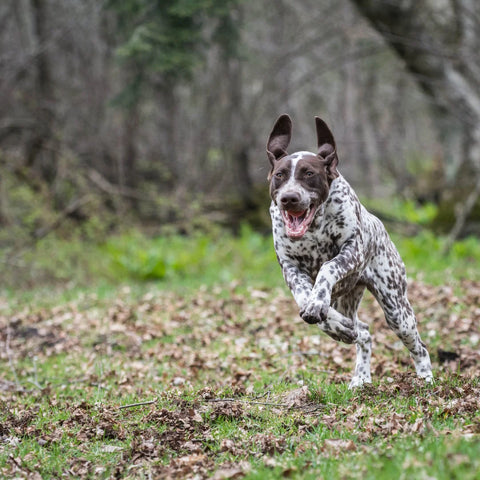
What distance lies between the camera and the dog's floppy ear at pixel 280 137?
580 cm

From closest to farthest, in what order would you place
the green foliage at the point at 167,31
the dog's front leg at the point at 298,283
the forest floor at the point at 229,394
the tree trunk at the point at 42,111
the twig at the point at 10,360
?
the forest floor at the point at 229,394
the dog's front leg at the point at 298,283
the twig at the point at 10,360
the green foliage at the point at 167,31
the tree trunk at the point at 42,111

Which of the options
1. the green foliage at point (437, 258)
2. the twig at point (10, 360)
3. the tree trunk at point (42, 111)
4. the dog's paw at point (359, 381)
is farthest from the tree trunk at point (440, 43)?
the twig at point (10, 360)

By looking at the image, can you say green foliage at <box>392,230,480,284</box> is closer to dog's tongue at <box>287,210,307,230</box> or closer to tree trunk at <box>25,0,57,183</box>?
dog's tongue at <box>287,210,307,230</box>

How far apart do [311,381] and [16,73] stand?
14268mm

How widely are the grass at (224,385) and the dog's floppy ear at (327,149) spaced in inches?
75.4

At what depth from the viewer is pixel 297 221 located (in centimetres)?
531

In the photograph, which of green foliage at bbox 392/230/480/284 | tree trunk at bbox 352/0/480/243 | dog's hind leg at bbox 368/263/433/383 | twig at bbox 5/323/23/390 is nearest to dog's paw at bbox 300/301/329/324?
dog's hind leg at bbox 368/263/433/383

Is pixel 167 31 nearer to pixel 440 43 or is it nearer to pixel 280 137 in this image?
pixel 440 43

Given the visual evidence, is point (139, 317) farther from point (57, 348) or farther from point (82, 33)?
point (82, 33)

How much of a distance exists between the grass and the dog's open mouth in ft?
4.84

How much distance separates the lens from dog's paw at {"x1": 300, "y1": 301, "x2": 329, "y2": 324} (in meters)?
5.11

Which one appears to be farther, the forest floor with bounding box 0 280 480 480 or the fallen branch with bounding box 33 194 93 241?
the fallen branch with bounding box 33 194 93 241

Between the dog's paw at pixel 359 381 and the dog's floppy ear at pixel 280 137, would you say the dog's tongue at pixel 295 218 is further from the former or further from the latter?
the dog's paw at pixel 359 381

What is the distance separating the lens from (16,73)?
18.3 m
